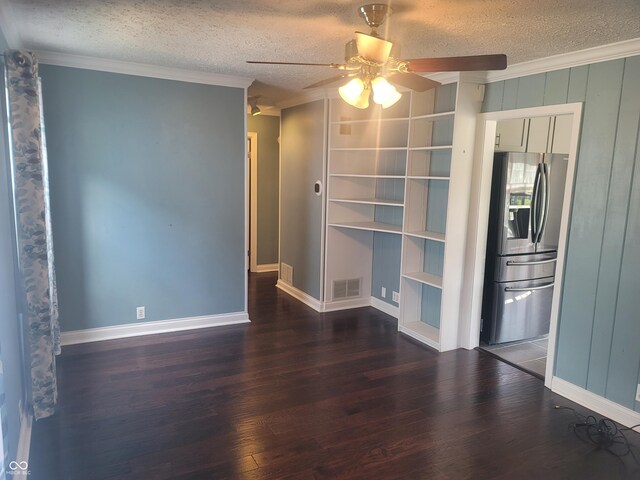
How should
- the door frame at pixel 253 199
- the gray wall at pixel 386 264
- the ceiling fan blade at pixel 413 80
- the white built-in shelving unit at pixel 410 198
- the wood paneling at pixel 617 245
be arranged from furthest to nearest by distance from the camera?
the door frame at pixel 253 199
the gray wall at pixel 386 264
the white built-in shelving unit at pixel 410 198
the wood paneling at pixel 617 245
the ceiling fan blade at pixel 413 80

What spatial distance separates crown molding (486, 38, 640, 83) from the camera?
2807 mm

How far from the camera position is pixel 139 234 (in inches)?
164

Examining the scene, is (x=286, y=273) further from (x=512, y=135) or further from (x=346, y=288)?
(x=512, y=135)

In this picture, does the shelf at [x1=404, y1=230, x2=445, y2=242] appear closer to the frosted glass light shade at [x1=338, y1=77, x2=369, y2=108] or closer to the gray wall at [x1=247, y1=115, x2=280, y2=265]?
the frosted glass light shade at [x1=338, y1=77, x2=369, y2=108]

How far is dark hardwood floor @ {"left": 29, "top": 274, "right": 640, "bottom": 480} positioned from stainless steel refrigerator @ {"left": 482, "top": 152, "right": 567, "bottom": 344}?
0.53 m

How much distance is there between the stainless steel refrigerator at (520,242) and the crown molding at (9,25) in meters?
3.74

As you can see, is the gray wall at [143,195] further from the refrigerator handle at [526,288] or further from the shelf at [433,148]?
the refrigerator handle at [526,288]

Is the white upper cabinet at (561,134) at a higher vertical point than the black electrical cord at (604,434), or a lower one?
higher

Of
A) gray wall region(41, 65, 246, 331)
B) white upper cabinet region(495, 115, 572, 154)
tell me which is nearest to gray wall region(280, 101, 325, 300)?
gray wall region(41, 65, 246, 331)

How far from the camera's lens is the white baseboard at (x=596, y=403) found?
2942 mm

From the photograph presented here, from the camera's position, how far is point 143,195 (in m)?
4.15


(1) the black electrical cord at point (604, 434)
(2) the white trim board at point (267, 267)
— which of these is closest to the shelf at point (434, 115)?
(1) the black electrical cord at point (604, 434)

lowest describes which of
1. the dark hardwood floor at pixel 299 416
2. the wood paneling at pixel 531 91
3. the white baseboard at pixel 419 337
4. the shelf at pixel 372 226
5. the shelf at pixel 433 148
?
the dark hardwood floor at pixel 299 416

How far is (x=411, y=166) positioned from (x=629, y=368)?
235 cm
